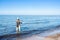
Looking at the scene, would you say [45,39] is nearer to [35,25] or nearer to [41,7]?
[35,25]

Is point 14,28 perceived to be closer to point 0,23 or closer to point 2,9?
point 0,23

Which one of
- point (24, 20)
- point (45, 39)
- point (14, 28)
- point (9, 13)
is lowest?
point (45, 39)

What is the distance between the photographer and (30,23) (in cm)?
187

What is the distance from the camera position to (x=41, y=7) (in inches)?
75.1

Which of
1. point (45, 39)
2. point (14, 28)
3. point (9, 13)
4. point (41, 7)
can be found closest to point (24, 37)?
point (14, 28)

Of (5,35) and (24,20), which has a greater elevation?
(24,20)

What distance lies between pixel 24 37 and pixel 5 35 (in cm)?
31

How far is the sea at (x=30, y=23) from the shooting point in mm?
1800

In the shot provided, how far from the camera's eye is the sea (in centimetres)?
180

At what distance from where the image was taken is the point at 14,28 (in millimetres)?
1820

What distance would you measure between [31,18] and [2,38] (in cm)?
56

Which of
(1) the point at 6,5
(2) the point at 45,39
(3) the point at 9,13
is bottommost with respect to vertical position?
(2) the point at 45,39

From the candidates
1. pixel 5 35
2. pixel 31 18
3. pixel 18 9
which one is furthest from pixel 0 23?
pixel 31 18

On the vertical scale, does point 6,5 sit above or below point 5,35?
above
